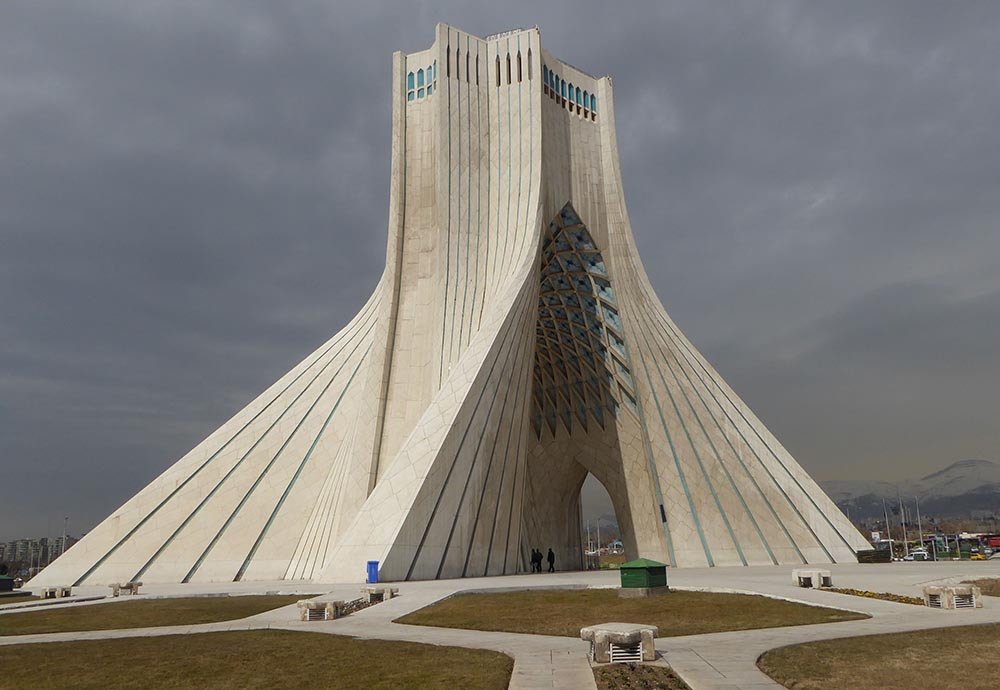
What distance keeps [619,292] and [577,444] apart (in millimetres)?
7809

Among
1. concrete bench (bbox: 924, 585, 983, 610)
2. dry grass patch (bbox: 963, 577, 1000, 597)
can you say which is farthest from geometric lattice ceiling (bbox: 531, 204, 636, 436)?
concrete bench (bbox: 924, 585, 983, 610)

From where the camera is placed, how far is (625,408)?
27.4 meters

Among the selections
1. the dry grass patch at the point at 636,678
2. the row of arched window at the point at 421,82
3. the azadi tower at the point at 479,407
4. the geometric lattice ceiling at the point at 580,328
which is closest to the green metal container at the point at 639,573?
the azadi tower at the point at 479,407

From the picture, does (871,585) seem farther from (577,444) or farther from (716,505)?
(577,444)

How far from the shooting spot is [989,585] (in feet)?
40.0

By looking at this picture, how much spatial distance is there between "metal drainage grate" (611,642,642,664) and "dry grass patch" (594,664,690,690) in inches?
4.1

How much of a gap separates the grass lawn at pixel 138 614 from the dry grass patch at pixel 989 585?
35.0ft

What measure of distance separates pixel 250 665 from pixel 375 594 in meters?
5.34

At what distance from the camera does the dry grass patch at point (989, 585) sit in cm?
1113

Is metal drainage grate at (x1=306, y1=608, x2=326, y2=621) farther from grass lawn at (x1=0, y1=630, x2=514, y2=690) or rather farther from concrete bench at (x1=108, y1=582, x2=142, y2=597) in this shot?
concrete bench at (x1=108, y1=582, x2=142, y2=597)

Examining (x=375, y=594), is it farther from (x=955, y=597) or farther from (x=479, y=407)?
(x=955, y=597)

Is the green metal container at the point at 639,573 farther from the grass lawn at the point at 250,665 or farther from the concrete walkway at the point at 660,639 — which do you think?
the grass lawn at the point at 250,665

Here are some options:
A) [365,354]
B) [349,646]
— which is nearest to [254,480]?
[365,354]

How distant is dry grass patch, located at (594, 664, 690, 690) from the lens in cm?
476
